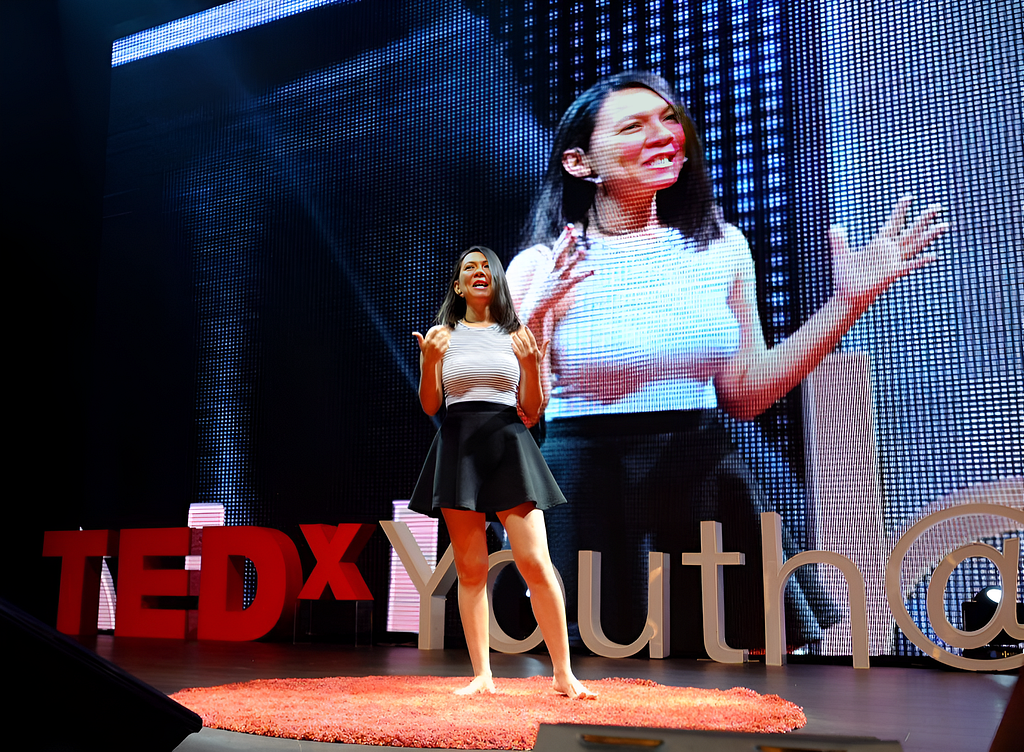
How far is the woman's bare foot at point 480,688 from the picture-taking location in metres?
2.53

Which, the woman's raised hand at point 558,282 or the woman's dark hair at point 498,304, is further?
the woman's raised hand at point 558,282

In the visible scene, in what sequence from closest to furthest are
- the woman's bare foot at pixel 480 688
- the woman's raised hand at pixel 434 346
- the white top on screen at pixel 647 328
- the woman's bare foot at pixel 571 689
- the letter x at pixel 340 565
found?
the woman's bare foot at pixel 571 689 → the woman's bare foot at pixel 480 688 → the woman's raised hand at pixel 434 346 → the white top on screen at pixel 647 328 → the letter x at pixel 340 565

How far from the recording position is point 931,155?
394cm

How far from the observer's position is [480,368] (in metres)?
2.59

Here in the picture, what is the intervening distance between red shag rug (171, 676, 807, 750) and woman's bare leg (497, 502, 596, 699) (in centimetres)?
8

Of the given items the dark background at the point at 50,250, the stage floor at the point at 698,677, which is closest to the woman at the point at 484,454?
the stage floor at the point at 698,677

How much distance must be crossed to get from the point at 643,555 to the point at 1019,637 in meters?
1.51

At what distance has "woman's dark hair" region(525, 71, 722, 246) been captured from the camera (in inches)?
170

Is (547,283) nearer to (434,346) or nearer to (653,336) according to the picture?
(653,336)

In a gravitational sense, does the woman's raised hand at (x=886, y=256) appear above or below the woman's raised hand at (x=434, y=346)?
above

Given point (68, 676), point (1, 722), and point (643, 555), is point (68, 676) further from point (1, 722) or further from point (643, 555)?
point (643, 555)

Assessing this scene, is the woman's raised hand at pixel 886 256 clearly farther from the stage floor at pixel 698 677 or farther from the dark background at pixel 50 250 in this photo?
the dark background at pixel 50 250

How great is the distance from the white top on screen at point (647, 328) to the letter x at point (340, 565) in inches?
46.5

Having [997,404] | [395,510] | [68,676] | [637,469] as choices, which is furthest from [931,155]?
[68,676]
